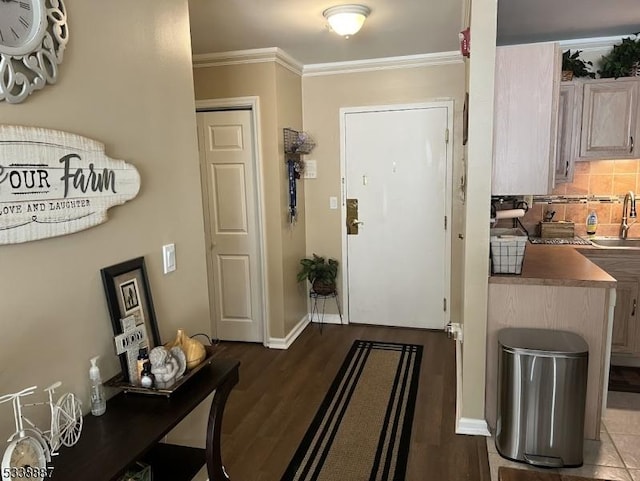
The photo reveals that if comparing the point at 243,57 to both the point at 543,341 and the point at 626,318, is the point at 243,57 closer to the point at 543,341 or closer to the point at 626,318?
the point at 543,341

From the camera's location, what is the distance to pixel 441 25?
10.2 ft

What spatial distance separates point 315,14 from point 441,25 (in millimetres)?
876

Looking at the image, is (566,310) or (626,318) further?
(626,318)

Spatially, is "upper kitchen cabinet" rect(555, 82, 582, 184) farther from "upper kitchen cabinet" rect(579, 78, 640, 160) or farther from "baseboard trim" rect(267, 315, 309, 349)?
"baseboard trim" rect(267, 315, 309, 349)

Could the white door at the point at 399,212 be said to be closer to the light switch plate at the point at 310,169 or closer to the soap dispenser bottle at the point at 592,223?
the light switch plate at the point at 310,169

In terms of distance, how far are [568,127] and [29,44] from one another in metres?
3.44

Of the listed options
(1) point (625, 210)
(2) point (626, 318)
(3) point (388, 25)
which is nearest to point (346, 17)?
(3) point (388, 25)

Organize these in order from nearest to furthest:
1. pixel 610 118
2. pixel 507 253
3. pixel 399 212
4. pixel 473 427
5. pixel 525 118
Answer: pixel 525 118
pixel 507 253
pixel 473 427
pixel 610 118
pixel 399 212

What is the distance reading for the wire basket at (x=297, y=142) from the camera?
387cm

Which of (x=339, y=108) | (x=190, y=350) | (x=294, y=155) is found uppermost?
(x=339, y=108)

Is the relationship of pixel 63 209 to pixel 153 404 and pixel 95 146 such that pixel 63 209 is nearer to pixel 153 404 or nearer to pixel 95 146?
pixel 95 146

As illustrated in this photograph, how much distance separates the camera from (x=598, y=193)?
149 inches

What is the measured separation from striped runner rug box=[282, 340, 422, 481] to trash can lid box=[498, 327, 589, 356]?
790mm

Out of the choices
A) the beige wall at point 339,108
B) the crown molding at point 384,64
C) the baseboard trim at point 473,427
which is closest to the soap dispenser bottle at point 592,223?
the beige wall at point 339,108
